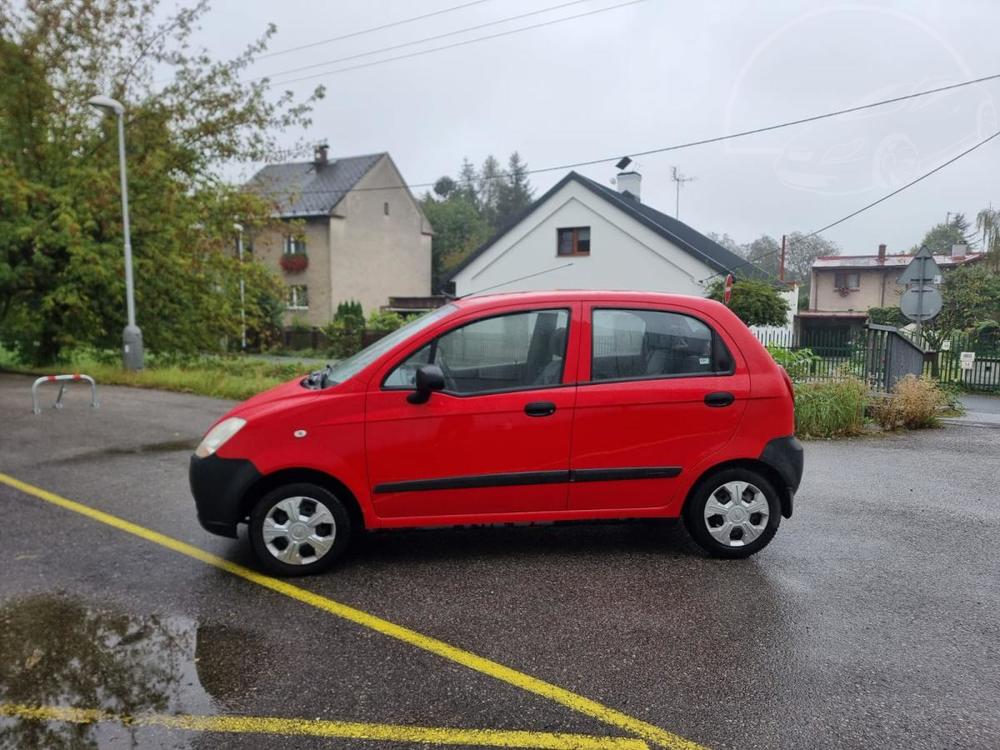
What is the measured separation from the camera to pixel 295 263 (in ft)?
126

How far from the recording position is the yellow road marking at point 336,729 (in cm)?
269

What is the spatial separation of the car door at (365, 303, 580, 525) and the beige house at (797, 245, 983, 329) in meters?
42.5

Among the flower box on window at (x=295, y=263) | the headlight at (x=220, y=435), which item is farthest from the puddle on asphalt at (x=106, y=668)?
the flower box on window at (x=295, y=263)

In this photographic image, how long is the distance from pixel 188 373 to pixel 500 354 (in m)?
12.2

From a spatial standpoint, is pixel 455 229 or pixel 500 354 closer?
pixel 500 354

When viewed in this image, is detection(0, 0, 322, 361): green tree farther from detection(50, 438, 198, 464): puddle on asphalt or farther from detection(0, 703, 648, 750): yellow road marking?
detection(0, 703, 648, 750): yellow road marking

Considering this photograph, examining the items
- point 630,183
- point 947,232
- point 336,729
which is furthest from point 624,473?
point 947,232

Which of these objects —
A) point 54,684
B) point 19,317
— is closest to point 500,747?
point 54,684

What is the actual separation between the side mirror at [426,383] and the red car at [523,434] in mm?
12

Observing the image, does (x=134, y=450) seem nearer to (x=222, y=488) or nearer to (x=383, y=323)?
(x=222, y=488)

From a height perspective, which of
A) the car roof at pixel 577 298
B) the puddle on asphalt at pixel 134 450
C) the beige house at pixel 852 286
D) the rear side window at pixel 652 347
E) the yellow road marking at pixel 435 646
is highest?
the beige house at pixel 852 286

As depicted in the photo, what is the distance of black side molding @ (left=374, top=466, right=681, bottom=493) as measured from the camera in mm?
4285

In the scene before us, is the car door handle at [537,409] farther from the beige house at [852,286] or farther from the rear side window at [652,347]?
the beige house at [852,286]

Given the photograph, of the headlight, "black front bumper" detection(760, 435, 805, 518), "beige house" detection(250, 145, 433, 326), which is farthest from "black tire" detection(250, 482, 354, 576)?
"beige house" detection(250, 145, 433, 326)
